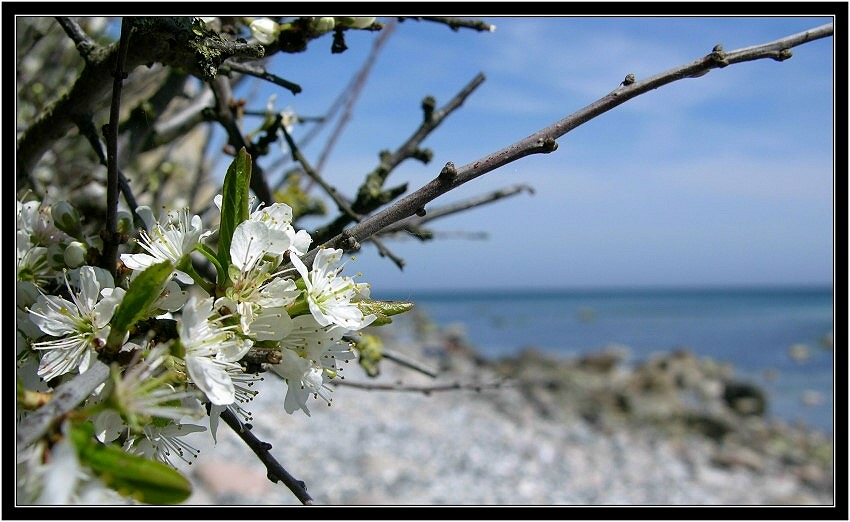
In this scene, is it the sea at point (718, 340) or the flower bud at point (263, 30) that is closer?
the flower bud at point (263, 30)

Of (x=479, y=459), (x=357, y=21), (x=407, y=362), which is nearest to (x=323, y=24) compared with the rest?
(x=357, y=21)

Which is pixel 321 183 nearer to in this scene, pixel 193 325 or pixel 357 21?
pixel 357 21

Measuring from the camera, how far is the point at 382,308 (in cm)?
107

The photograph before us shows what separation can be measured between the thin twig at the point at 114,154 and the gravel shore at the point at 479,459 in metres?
5.40

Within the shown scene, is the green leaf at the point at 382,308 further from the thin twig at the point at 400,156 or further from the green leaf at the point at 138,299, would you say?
the thin twig at the point at 400,156

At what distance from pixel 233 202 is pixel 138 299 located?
20 centimetres

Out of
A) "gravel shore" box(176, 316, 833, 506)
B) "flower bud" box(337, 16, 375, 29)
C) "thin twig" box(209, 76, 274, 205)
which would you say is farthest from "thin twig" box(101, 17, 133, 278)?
"gravel shore" box(176, 316, 833, 506)

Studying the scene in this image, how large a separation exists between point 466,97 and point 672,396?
13.8 meters

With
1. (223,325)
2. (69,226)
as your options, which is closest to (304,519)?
(223,325)

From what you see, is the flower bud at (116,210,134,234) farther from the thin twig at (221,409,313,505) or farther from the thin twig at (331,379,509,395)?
the thin twig at (331,379,509,395)

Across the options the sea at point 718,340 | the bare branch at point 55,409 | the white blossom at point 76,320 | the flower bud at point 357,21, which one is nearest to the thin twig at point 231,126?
the flower bud at point 357,21

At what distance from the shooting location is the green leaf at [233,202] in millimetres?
1011

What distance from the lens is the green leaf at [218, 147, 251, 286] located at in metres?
1.01

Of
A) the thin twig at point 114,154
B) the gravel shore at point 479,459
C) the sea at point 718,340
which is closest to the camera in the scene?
the thin twig at point 114,154
